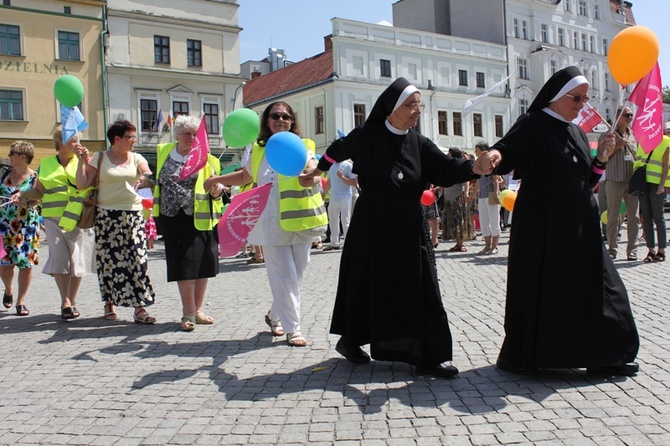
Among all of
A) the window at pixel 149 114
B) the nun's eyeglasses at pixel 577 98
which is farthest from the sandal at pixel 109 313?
the window at pixel 149 114

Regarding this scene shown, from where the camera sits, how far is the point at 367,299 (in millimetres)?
4785

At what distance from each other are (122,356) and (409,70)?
44.2 metres

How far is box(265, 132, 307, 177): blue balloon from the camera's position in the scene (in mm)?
4969

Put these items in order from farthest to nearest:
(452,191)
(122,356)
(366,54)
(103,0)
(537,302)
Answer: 1. (366,54)
2. (103,0)
3. (452,191)
4. (122,356)
5. (537,302)

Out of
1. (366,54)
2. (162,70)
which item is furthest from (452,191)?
(366,54)

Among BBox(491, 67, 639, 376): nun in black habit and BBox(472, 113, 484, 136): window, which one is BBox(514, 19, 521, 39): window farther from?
BBox(491, 67, 639, 376): nun in black habit

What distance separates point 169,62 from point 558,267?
37055mm

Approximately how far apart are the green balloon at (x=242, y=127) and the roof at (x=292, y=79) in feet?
129

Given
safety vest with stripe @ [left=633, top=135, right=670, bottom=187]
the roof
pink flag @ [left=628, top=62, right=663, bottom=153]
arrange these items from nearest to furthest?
pink flag @ [left=628, top=62, right=663, bottom=153], safety vest with stripe @ [left=633, top=135, right=670, bottom=187], the roof

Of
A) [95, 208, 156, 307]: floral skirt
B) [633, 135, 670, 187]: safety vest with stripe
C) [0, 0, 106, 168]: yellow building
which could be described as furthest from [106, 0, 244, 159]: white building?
[95, 208, 156, 307]: floral skirt

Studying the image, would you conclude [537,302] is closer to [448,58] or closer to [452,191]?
[452,191]

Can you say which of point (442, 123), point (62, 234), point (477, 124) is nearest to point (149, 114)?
point (442, 123)

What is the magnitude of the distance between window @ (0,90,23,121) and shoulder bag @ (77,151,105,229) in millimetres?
30776

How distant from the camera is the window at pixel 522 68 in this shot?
55.1m
